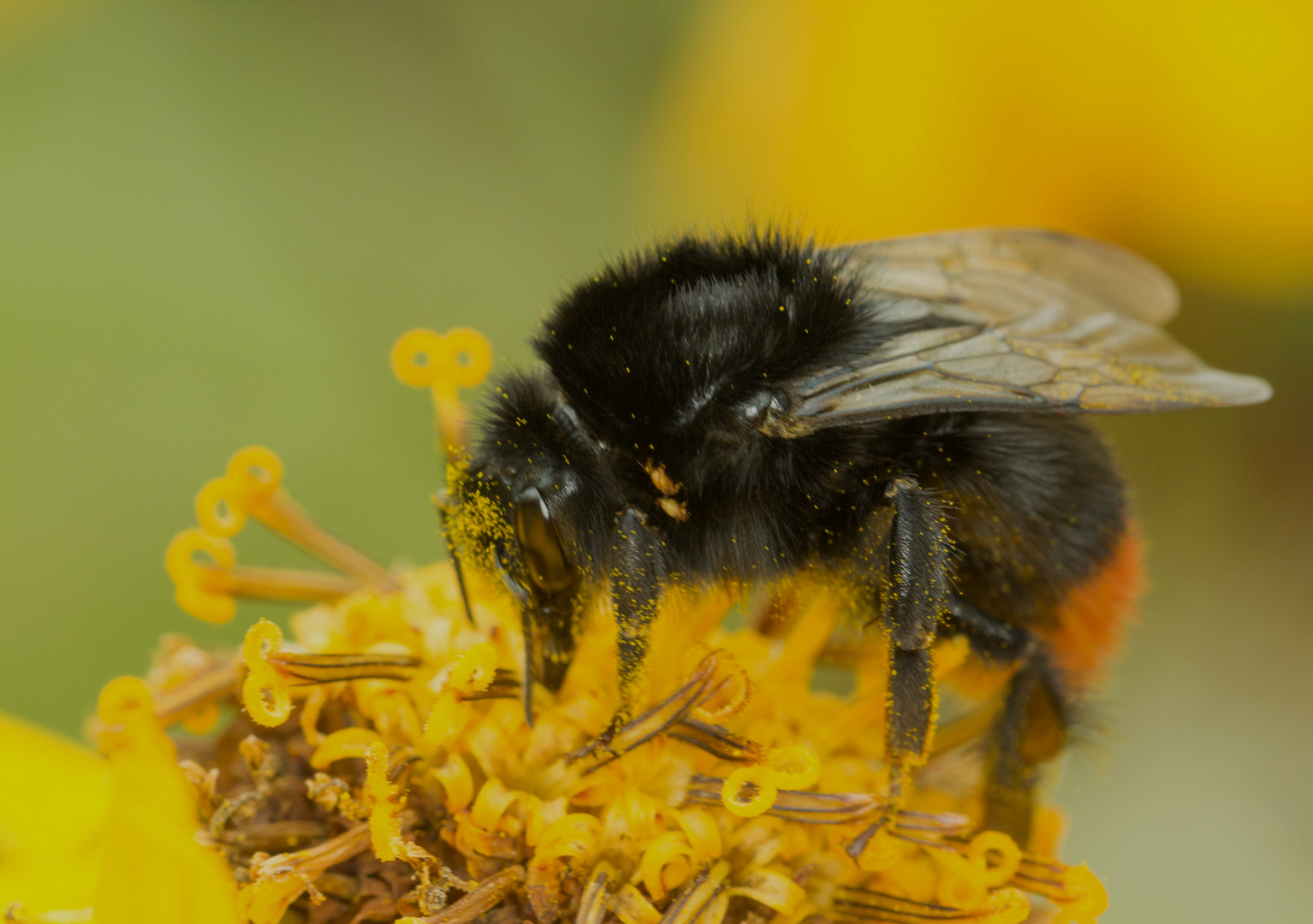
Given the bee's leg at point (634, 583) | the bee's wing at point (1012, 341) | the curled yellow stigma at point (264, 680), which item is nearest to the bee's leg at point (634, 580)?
the bee's leg at point (634, 583)

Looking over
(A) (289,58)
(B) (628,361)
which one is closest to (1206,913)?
(B) (628,361)

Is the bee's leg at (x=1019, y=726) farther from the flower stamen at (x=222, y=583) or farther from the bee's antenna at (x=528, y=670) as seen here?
the flower stamen at (x=222, y=583)

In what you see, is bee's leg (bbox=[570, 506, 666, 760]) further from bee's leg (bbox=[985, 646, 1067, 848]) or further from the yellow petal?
the yellow petal

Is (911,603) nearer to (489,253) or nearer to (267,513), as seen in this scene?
(267,513)

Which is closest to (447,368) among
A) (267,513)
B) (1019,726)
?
(267,513)

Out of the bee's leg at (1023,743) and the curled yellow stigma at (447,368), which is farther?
the curled yellow stigma at (447,368)

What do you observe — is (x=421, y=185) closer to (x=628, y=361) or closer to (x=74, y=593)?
(x=74, y=593)

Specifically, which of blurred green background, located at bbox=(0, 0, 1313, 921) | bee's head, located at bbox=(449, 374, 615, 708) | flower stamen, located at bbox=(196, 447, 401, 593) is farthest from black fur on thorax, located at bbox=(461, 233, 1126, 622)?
blurred green background, located at bbox=(0, 0, 1313, 921)
